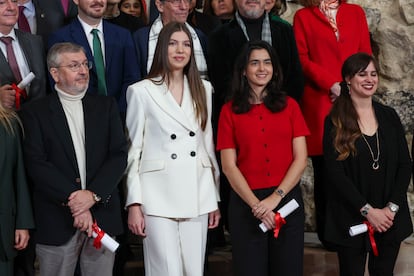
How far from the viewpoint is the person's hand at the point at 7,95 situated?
405 centimetres

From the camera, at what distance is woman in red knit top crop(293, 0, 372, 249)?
472 centimetres

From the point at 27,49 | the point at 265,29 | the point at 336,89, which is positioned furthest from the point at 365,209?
the point at 27,49

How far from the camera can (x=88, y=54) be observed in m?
4.41

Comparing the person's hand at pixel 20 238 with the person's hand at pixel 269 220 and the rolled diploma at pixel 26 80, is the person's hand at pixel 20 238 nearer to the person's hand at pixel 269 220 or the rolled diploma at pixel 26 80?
the rolled diploma at pixel 26 80

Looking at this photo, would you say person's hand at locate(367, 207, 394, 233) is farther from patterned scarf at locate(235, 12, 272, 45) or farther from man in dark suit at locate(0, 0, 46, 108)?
man in dark suit at locate(0, 0, 46, 108)

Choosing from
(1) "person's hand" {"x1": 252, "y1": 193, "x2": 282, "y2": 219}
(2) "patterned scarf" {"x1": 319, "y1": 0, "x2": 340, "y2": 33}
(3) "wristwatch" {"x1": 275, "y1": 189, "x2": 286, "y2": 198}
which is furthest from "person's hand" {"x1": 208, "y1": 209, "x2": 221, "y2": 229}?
(2) "patterned scarf" {"x1": 319, "y1": 0, "x2": 340, "y2": 33}

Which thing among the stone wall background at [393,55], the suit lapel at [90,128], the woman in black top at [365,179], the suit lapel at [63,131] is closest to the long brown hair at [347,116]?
the woman in black top at [365,179]

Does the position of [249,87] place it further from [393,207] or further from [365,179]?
[393,207]

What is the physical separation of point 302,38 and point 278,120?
3.24 feet

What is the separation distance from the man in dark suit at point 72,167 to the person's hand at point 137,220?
2.8 inches

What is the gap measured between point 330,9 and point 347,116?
99 cm

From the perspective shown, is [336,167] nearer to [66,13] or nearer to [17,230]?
[17,230]

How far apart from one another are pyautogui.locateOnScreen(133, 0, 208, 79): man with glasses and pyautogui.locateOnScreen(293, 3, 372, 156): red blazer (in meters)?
0.64

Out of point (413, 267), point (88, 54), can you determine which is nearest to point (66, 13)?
point (88, 54)
